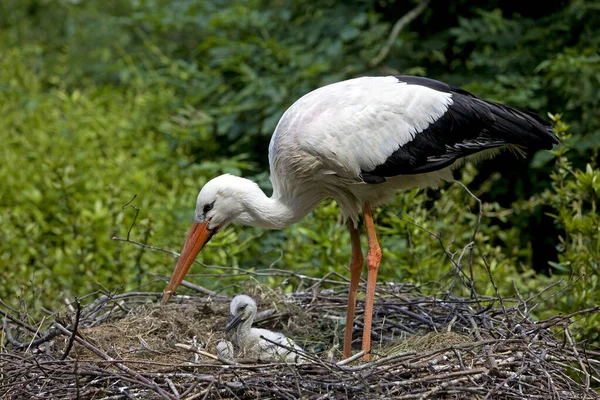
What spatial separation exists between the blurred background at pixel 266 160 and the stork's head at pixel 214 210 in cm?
64

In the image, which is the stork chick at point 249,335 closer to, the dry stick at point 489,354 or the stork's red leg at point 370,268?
the stork's red leg at point 370,268

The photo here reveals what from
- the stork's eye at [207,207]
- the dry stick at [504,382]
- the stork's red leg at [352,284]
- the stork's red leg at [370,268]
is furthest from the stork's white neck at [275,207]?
the dry stick at [504,382]

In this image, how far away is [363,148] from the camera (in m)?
4.92

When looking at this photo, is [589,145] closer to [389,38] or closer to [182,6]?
[389,38]

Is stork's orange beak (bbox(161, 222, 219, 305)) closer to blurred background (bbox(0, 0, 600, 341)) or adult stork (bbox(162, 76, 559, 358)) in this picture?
adult stork (bbox(162, 76, 559, 358))

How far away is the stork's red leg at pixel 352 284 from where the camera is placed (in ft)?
17.1

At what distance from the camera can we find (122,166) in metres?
8.80

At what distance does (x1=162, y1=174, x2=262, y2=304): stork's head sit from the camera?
199 inches

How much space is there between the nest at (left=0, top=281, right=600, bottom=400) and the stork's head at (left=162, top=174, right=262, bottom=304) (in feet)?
1.30

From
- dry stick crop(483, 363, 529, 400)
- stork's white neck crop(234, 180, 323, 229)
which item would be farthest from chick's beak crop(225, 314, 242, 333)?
dry stick crop(483, 363, 529, 400)

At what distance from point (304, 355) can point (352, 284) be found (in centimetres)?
127

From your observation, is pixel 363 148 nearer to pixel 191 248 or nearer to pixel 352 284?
pixel 352 284

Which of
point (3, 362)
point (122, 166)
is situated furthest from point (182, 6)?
point (3, 362)

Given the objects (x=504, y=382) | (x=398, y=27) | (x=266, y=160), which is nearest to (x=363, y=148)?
(x=504, y=382)
